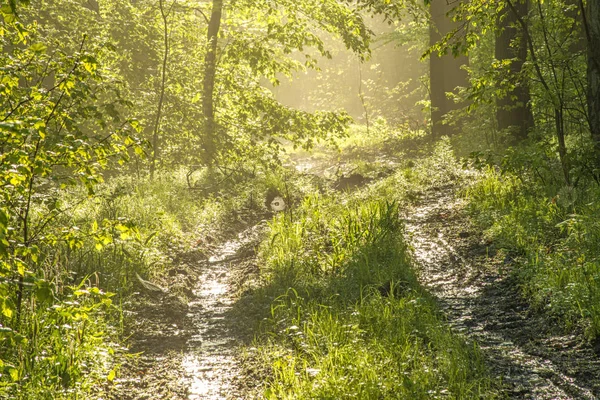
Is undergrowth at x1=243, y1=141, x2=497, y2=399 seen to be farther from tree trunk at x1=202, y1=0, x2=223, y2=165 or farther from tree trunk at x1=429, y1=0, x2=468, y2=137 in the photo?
tree trunk at x1=429, y1=0, x2=468, y2=137

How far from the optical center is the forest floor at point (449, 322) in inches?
176

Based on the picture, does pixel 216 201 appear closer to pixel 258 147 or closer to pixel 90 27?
pixel 258 147

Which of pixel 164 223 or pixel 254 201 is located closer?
pixel 164 223

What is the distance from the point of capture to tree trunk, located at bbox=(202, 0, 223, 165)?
1346 centimetres

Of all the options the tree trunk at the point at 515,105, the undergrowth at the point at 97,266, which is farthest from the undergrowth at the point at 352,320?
the tree trunk at the point at 515,105

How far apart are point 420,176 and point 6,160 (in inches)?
398

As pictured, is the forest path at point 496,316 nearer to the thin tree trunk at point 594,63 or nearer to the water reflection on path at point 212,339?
the thin tree trunk at point 594,63

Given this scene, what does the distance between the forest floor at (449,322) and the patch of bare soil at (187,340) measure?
1 centimetres

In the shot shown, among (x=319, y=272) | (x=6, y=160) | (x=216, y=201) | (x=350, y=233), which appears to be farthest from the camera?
(x=216, y=201)

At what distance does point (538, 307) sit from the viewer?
5.58m

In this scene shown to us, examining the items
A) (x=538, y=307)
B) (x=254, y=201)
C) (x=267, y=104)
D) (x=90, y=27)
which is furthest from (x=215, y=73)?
(x=538, y=307)

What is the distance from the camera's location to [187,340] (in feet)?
19.8

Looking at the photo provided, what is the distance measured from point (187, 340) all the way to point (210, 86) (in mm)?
9466

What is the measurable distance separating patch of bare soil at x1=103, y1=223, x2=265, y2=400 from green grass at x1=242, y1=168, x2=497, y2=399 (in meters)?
0.36
